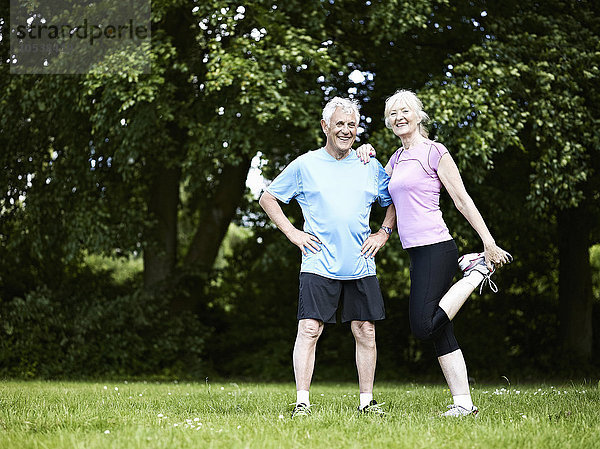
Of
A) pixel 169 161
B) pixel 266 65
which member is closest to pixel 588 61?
pixel 266 65

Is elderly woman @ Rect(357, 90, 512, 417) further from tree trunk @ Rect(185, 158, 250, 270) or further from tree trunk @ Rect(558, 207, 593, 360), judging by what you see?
tree trunk @ Rect(558, 207, 593, 360)

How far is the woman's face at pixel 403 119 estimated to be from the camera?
4.23 metres


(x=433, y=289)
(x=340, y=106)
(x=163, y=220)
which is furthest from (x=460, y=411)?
(x=163, y=220)

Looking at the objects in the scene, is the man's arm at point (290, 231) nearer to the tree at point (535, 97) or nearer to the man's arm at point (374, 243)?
the man's arm at point (374, 243)

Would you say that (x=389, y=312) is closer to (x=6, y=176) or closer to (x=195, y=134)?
(x=195, y=134)

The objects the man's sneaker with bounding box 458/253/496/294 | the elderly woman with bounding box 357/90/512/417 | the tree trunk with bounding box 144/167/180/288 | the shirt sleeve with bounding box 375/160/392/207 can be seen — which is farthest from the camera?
the tree trunk with bounding box 144/167/180/288

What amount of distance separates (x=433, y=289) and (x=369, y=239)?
1.73 ft

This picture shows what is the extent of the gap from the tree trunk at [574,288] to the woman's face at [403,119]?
8134mm

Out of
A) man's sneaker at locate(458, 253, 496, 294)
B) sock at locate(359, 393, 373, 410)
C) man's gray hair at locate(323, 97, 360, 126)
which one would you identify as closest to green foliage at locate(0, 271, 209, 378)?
sock at locate(359, 393, 373, 410)

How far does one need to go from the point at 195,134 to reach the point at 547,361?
747 cm

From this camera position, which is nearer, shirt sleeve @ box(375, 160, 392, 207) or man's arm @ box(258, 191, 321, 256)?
man's arm @ box(258, 191, 321, 256)

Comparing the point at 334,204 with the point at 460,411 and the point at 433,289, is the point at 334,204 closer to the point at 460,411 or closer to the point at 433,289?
the point at 433,289

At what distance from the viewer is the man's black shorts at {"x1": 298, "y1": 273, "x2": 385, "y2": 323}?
4191mm

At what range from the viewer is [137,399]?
17.5 ft
